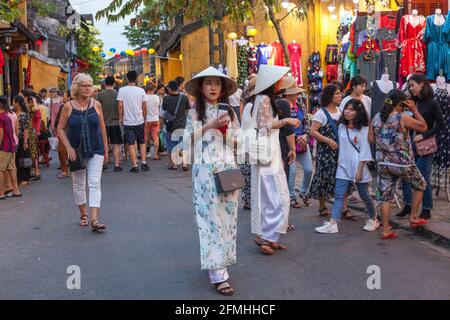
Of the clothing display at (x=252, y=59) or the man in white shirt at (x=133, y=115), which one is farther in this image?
the clothing display at (x=252, y=59)

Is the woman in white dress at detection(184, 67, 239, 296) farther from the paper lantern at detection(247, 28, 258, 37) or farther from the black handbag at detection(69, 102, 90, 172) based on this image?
the paper lantern at detection(247, 28, 258, 37)

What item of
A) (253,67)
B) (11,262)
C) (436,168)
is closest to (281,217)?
(11,262)

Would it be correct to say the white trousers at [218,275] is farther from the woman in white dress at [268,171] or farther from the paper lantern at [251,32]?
the paper lantern at [251,32]

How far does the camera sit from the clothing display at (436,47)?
428 inches

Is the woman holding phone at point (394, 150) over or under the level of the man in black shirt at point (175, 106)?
under

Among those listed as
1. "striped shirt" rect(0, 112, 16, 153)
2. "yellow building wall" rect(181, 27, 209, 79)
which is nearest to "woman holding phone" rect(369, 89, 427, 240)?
"striped shirt" rect(0, 112, 16, 153)

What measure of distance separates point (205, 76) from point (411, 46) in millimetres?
6970

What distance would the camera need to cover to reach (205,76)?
5.31 meters

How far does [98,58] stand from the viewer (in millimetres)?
52500

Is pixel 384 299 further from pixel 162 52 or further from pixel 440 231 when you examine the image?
pixel 162 52

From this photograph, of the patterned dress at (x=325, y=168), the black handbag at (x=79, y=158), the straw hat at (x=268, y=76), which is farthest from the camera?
the patterned dress at (x=325, y=168)

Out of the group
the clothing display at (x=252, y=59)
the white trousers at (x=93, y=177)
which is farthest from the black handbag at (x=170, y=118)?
the clothing display at (x=252, y=59)

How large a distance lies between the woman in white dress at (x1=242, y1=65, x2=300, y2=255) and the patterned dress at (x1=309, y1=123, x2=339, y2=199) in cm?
156

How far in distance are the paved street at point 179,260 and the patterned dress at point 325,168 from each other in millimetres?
408
